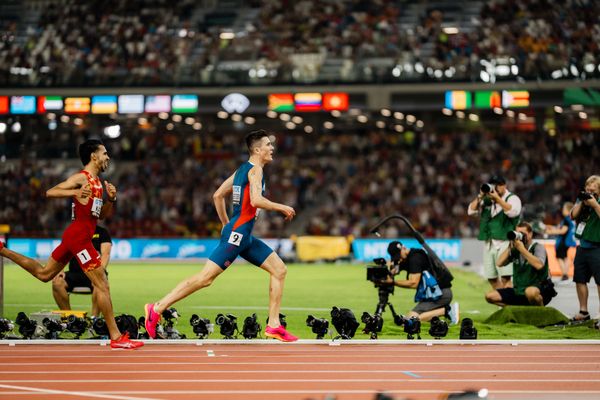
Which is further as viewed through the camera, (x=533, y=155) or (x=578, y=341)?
(x=533, y=155)

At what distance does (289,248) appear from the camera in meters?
38.1

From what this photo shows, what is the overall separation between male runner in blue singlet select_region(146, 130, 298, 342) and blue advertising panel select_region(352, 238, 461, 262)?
82.6ft

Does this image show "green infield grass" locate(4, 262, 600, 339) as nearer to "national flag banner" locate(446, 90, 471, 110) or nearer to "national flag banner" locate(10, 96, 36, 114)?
"national flag banner" locate(446, 90, 471, 110)

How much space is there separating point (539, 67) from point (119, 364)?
3033 cm

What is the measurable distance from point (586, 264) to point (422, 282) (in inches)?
85.1

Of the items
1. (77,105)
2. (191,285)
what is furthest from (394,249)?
(77,105)

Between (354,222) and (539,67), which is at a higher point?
(539,67)

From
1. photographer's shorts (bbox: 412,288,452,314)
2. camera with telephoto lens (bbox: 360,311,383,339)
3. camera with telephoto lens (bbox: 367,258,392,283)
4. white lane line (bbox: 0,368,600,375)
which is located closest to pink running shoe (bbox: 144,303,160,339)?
white lane line (bbox: 0,368,600,375)

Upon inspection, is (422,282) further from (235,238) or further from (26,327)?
(26,327)

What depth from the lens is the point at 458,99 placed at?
39.3 metres

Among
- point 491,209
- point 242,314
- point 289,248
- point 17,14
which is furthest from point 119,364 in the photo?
point 17,14

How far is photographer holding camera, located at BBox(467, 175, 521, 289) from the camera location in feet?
52.0

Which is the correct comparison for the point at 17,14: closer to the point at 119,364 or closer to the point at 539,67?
the point at 539,67

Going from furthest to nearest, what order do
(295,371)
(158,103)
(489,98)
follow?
(158,103) < (489,98) < (295,371)
